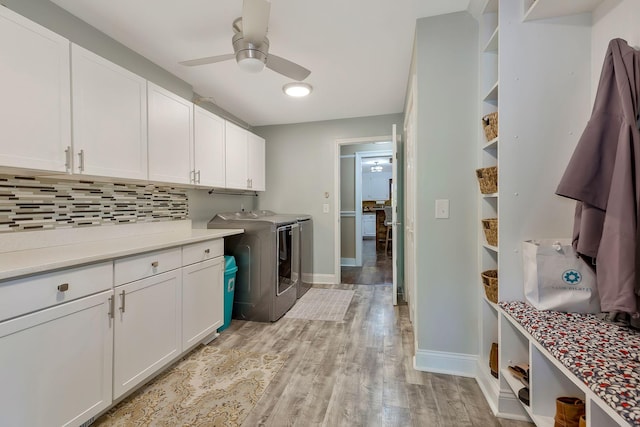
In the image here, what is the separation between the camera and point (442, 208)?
1.89 metres

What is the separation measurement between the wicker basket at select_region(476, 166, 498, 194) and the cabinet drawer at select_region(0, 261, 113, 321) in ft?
7.01

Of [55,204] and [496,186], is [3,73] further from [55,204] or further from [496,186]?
[496,186]

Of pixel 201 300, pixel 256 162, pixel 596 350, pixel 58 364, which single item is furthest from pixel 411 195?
pixel 58 364

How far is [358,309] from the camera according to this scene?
122 inches

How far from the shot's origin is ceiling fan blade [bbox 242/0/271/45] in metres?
1.44

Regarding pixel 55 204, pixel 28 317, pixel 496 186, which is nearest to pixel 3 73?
pixel 55 204

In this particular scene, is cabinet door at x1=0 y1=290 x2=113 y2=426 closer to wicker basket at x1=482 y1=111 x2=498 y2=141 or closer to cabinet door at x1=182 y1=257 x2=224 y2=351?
cabinet door at x1=182 y1=257 x2=224 y2=351

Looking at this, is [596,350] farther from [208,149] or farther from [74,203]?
[208,149]

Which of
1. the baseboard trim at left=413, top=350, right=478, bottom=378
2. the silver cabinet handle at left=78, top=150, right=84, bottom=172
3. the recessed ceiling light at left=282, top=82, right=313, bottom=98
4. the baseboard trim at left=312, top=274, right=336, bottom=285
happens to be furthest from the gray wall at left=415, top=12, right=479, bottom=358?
the baseboard trim at left=312, top=274, right=336, bottom=285

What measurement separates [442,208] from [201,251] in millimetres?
1830

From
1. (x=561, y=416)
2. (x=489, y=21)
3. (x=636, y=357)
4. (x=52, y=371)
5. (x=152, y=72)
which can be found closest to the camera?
(x=636, y=357)

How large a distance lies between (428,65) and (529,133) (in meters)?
0.82

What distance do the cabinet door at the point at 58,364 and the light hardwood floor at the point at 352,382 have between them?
789 mm

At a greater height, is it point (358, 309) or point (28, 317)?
point (28, 317)
